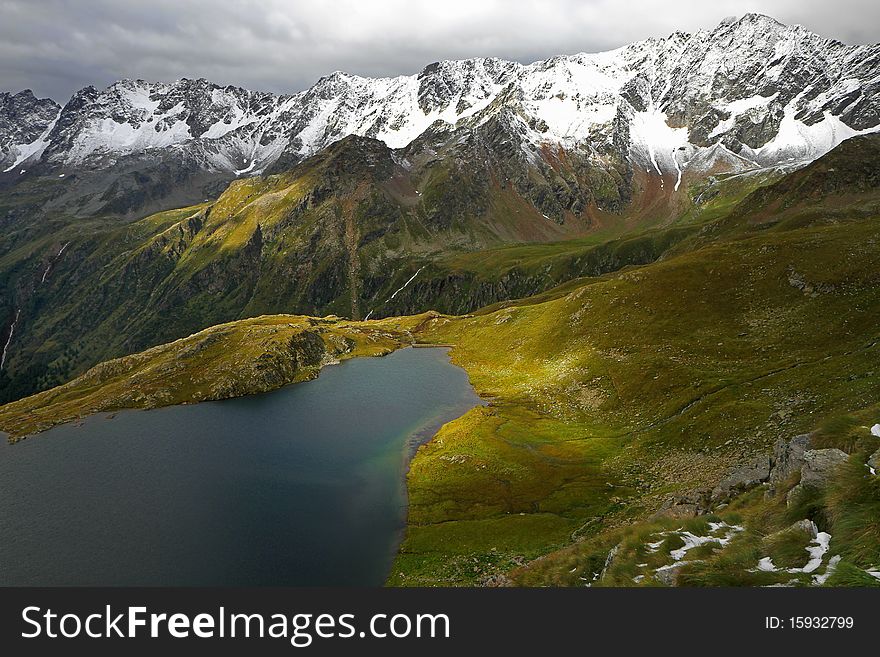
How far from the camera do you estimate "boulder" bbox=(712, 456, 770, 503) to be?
109ft

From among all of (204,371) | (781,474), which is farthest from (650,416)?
(204,371)

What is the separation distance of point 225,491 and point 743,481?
6485 centimetres

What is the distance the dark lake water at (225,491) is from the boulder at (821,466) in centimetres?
3802

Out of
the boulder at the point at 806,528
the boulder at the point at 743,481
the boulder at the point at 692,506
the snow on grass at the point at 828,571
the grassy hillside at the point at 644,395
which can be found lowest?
the snow on grass at the point at 828,571

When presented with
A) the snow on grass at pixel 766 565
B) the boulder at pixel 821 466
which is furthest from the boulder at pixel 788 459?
the snow on grass at pixel 766 565

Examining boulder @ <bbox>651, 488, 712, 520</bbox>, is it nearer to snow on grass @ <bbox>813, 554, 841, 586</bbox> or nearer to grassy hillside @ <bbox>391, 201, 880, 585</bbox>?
grassy hillside @ <bbox>391, 201, 880, 585</bbox>

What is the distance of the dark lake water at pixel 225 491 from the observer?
2100 inches

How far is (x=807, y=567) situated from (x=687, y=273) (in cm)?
10698

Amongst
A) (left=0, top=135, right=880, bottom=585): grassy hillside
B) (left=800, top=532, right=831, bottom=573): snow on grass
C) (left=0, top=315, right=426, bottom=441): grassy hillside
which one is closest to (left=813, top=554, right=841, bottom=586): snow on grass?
(left=0, top=135, right=880, bottom=585): grassy hillside

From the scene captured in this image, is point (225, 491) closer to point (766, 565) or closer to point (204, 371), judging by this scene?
point (766, 565)

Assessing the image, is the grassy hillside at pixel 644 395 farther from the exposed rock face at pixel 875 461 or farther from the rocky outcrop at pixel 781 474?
the rocky outcrop at pixel 781 474

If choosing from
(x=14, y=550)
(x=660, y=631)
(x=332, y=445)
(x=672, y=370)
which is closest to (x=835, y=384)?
(x=672, y=370)

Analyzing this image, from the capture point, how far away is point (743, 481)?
34.1 m

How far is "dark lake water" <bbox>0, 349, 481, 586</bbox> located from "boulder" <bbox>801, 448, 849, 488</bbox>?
3802 centimetres
